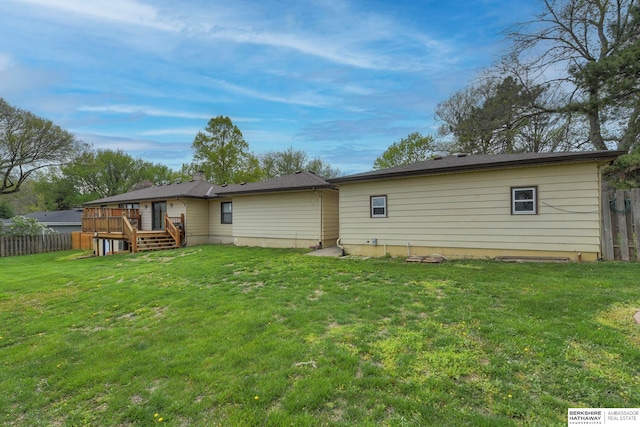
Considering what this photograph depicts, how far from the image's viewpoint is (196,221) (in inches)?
665

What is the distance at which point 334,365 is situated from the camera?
119 inches

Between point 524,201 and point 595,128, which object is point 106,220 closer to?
point 524,201

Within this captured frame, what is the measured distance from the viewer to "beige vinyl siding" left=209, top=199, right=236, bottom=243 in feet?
54.1

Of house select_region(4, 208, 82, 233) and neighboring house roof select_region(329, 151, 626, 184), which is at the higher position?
neighboring house roof select_region(329, 151, 626, 184)

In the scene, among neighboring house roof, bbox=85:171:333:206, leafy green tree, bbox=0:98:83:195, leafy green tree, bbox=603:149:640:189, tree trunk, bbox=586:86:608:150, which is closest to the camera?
leafy green tree, bbox=603:149:640:189

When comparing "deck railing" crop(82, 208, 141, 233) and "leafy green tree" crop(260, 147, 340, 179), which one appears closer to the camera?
"deck railing" crop(82, 208, 141, 233)

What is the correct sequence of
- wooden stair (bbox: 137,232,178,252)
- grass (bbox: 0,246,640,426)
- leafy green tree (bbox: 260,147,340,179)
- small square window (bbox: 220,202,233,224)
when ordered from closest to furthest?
1. grass (bbox: 0,246,640,426)
2. wooden stair (bbox: 137,232,178,252)
3. small square window (bbox: 220,202,233,224)
4. leafy green tree (bbox: 260,147,340,179)

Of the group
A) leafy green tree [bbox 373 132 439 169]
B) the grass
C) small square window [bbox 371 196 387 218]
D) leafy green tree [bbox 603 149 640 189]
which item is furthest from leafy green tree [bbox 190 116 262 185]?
leafy green tree [bbox 603 149 640 189]

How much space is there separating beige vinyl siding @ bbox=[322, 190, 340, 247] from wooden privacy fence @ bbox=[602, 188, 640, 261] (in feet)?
28.6

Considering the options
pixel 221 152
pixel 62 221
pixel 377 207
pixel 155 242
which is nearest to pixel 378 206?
pixel 377 207

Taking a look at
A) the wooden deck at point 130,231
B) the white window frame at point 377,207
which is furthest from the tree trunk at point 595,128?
the wooden deck at point 130,231

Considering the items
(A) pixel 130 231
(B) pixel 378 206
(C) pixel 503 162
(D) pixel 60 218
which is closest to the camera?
(C) pixel 503 162

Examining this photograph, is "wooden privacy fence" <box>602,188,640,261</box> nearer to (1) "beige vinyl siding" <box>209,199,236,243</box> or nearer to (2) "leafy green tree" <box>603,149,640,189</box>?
(2) "leafy green tree" <box>603,149,640,189</box>

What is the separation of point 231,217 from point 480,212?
1232cm
